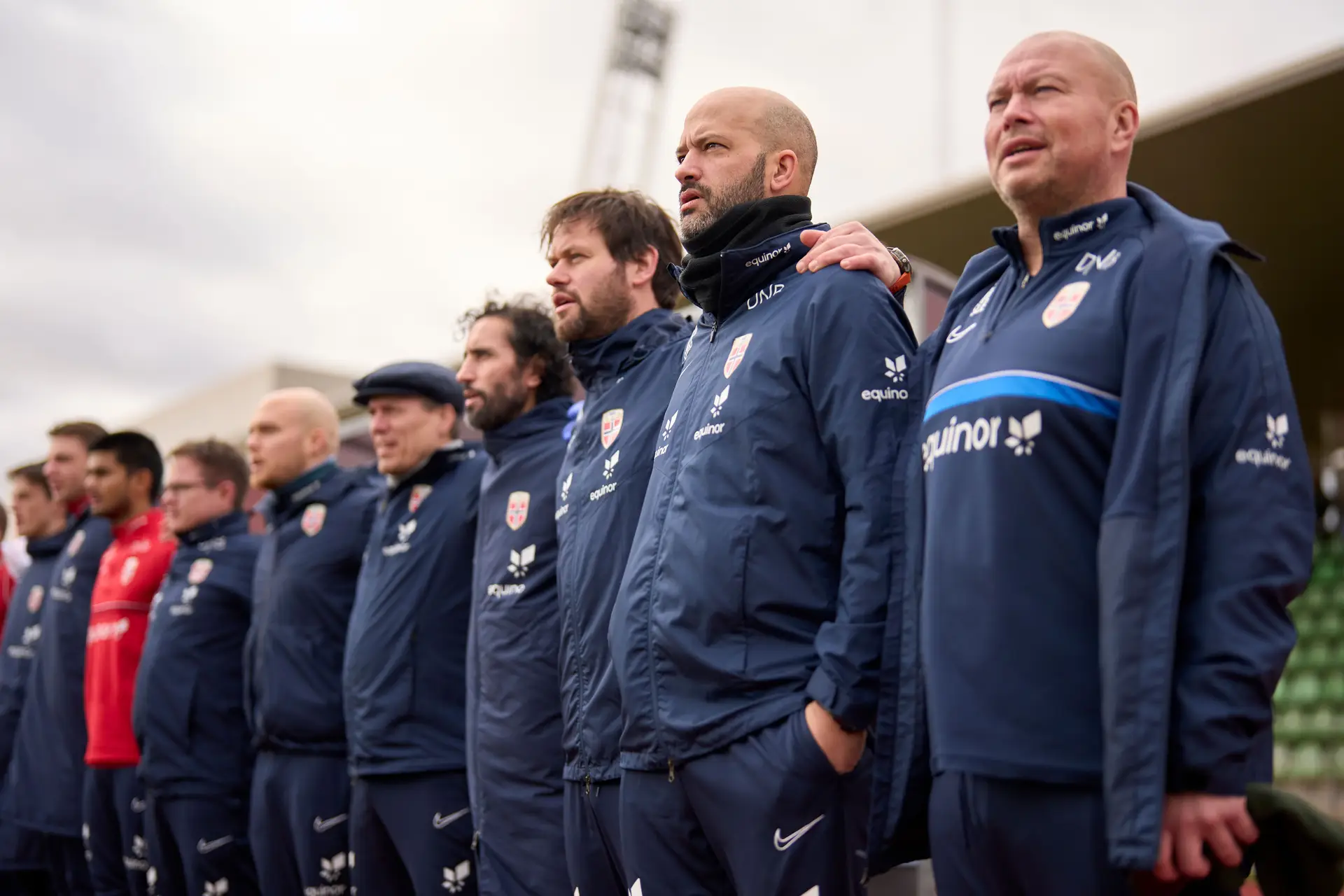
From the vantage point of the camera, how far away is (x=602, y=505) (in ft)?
11.0

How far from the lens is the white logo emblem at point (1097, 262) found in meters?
2.21

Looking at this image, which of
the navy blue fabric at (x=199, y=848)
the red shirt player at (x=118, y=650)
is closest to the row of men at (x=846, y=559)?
the navy blue fabric at (x=199, y=848)

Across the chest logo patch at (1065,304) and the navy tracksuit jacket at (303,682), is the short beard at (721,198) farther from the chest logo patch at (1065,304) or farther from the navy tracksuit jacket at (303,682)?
the navy tracksuit jacket at (303,682)

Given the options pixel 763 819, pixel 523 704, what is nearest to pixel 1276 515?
pixel 763 819

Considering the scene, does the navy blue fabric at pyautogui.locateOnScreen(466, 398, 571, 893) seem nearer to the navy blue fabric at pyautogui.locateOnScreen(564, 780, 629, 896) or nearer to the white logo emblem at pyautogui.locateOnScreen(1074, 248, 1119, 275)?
the navy blue fabric at pyautogui.locateOnScreen(564, 780, 629, 896)

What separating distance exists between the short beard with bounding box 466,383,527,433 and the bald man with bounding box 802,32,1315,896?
2.29 metres

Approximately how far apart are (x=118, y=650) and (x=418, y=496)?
226 cm

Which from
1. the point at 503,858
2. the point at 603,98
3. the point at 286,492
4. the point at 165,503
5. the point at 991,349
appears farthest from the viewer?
the point at 603,98

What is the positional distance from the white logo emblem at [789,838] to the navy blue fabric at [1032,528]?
415mm

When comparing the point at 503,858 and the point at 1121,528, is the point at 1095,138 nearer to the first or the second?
the point at 1121,528

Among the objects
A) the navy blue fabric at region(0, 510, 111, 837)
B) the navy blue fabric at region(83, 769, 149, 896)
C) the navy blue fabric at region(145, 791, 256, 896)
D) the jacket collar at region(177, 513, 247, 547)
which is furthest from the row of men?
the navy blue fabric at region(0, 510, 111, 837)

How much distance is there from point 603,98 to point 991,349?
4382 cm

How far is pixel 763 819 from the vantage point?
2.47 meters

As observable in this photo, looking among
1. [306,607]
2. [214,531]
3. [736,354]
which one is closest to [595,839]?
[736,354]
